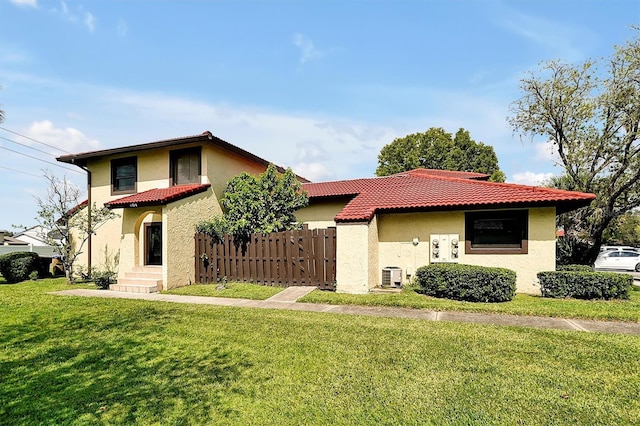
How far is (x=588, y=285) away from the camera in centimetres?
875

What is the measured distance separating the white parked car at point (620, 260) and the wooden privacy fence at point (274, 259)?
1914cm

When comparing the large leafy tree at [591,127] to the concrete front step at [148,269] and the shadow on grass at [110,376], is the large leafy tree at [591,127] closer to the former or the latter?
the shadow on grass at [110,376]

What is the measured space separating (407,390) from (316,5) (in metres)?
10.3

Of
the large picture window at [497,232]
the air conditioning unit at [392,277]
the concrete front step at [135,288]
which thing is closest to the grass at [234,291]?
the concrete front step at [135,288]

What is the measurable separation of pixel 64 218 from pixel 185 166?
5642 millimetres

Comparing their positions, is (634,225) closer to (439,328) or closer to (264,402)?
(439,328)

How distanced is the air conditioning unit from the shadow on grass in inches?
274

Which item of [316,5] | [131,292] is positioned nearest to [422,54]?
[316,5]

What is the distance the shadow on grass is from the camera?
10.9 ft

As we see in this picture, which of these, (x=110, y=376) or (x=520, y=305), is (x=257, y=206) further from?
(x=520, y=305)

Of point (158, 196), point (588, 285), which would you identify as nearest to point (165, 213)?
point (158, 196)

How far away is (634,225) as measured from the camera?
3766 centimetres

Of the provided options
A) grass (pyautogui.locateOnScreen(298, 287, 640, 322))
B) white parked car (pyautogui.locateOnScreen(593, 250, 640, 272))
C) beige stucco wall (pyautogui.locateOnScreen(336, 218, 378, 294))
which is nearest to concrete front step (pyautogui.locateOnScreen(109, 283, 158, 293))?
grass (pyautogui.locateOnScreen(298, 287, 640, 322))

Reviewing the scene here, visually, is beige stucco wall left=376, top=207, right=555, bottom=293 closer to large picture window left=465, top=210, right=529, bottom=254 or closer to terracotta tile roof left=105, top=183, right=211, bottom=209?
large picture window left=465, top=210, right=529, bottom=254
